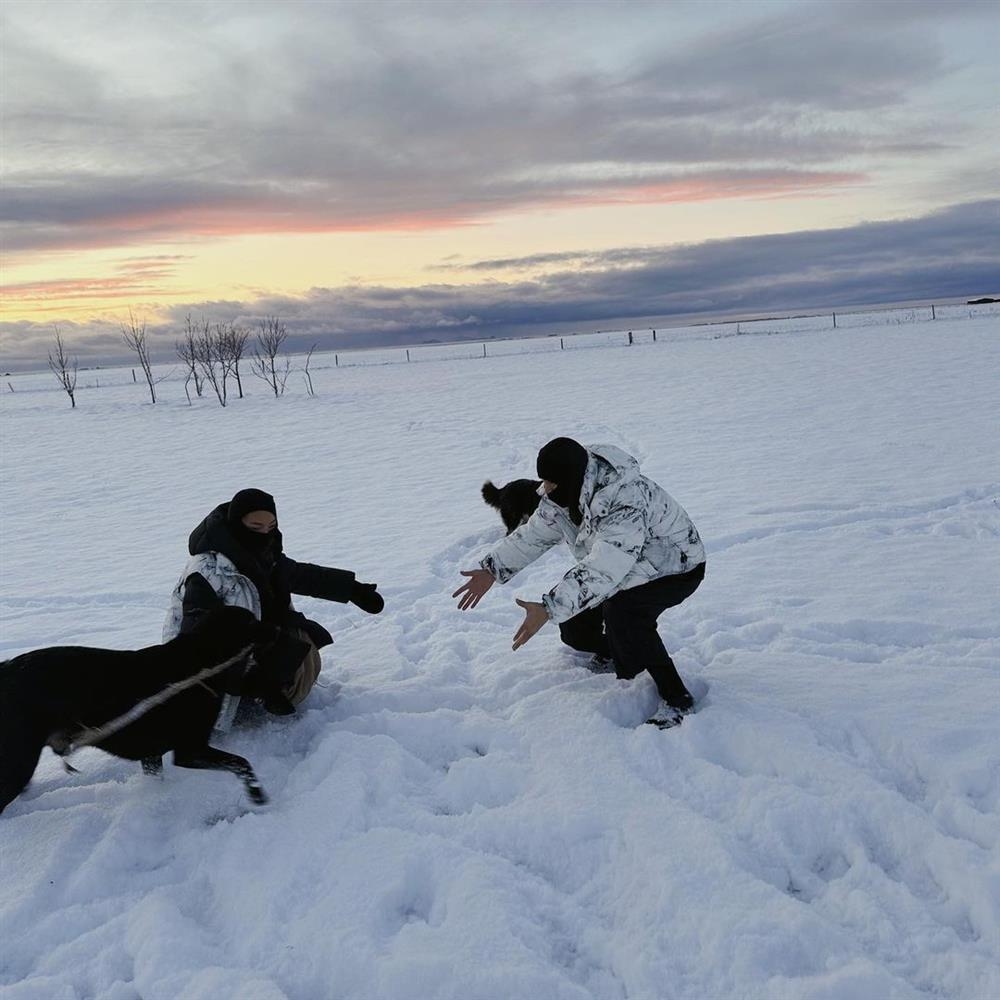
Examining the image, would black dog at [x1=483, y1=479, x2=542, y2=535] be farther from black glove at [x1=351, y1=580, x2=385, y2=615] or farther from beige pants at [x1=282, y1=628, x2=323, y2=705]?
beige pants at [x1=282, y1=628, x2=323, y2=705]

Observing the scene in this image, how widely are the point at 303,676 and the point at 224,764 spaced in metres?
0.69

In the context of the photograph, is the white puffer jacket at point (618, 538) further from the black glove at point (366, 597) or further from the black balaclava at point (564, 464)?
the black glove at point (366, 597)

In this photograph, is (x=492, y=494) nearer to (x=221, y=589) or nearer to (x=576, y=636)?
(x=576, y=636)

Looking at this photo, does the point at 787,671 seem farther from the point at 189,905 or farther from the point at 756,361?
the point at 756,361

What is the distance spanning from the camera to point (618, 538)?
331cm

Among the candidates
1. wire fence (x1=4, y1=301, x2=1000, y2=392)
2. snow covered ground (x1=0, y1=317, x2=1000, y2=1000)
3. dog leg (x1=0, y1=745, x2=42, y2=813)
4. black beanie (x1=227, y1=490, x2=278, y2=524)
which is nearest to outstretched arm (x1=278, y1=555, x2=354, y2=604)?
black beanie (x1=227, y1=490, x2=278, y2=524)

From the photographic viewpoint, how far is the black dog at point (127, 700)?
112 inches

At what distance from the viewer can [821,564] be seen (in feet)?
18.3

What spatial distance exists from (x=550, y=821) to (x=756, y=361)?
2362cm

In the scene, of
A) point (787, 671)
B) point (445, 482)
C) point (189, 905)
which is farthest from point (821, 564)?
point (445, 482)

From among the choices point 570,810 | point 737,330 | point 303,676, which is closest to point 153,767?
point 303,676

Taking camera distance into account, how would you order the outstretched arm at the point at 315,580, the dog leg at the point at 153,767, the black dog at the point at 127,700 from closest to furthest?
the black dog at the point at 127,700
the dog leg at the point at 153,767
the outstretched arm at the point at 315,580

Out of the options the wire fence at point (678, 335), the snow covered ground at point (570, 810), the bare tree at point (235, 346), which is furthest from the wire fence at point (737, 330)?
the snow covered ground at point (570, 810)

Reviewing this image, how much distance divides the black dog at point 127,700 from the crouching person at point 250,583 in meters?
0.26
